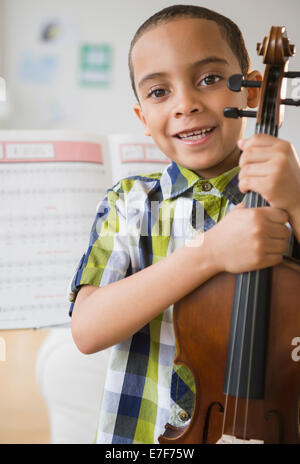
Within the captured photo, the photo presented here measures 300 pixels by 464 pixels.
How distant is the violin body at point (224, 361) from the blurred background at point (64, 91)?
496 mm

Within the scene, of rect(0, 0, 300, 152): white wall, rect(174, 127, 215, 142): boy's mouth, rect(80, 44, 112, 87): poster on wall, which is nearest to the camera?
rect(174, 127, 215, 142): boy's mouth

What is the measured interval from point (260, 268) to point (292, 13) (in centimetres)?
72

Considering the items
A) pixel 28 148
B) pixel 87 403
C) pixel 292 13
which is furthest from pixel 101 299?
pixel 292 13

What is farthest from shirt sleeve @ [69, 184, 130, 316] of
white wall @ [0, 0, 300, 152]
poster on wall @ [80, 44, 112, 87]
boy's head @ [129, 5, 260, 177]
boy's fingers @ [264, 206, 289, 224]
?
poster on wall @ [80, 44, 112, 87]

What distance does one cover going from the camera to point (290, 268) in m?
0.46

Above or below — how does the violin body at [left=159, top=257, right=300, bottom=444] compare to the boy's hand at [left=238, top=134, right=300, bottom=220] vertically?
below

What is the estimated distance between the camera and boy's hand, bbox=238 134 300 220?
1.45 feet

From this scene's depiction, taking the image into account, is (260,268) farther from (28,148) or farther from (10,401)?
(10,401)

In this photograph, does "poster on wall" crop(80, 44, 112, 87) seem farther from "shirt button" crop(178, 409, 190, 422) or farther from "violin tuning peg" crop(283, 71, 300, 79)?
"shirt button" crop(178, 409, 190, 422)

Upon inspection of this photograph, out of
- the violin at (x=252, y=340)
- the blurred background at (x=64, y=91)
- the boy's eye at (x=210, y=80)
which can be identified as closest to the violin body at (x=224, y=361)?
the violin at (x=252, y=340)

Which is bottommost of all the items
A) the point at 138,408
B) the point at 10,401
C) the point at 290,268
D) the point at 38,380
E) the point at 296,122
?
the point at 10,401

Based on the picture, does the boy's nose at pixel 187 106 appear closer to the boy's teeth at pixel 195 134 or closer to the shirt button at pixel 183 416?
the boy's teeth at pixel 195 134

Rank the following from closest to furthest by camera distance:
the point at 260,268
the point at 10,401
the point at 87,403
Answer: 1. the point at 260,268
2. the point at 87,403
3. the point at 10,401
